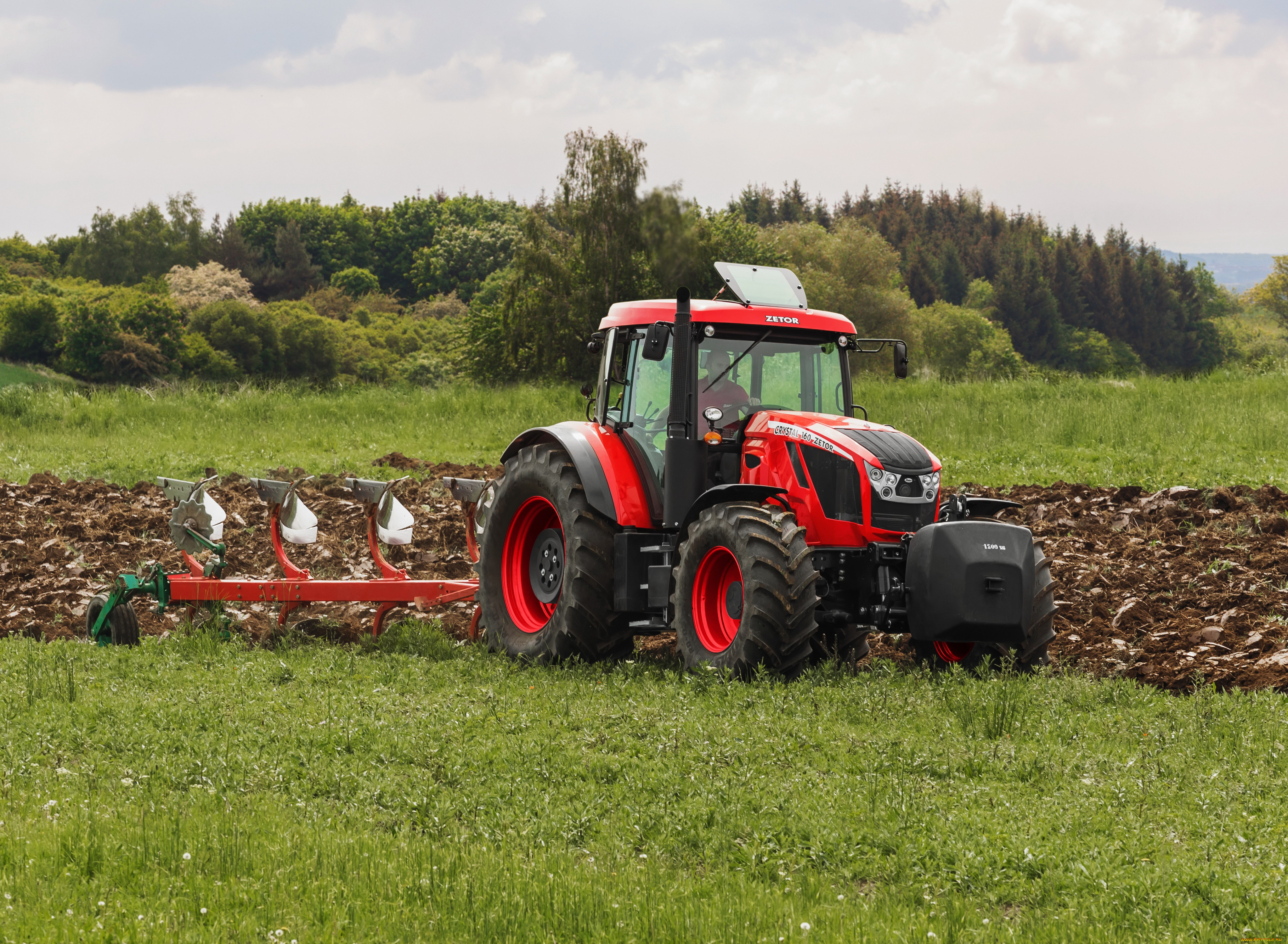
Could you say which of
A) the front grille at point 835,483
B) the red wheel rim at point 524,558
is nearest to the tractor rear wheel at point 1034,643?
the front grille at point 835,483

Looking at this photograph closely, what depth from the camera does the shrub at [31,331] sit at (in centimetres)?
5978

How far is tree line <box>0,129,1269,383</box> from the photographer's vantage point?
40375mm

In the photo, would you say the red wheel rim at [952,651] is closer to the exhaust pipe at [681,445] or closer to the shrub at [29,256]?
the exhaust pipe at [681,445]

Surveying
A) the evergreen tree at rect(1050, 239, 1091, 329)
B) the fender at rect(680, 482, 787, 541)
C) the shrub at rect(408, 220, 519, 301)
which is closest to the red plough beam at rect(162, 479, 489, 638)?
the fender at rect(680, 482, 787, 541)

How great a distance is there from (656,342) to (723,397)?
0.90 m

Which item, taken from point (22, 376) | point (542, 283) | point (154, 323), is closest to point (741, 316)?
point (542, 283)

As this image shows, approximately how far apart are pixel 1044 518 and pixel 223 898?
11.0m

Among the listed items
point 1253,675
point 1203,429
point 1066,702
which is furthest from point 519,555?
point 1203,429

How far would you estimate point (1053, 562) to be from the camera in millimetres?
11367

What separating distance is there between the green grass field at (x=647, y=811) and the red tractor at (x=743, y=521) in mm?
489

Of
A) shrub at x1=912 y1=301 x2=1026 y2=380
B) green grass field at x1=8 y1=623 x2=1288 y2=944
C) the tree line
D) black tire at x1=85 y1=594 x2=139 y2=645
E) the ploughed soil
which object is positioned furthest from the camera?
shrub at x1=912 y1=301 x2=1026 y2=380

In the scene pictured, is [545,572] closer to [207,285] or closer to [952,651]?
[952,651]

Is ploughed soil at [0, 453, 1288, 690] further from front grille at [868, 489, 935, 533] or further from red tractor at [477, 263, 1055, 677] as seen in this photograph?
front grille at [868, 489, 935, 533]

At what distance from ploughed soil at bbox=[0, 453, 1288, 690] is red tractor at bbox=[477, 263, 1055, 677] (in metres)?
1.16
